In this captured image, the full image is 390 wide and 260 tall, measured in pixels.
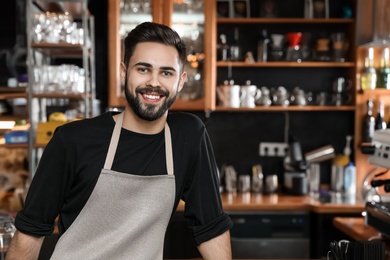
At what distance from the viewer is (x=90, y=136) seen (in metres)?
1.83

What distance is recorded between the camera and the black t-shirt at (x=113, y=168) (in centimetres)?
176

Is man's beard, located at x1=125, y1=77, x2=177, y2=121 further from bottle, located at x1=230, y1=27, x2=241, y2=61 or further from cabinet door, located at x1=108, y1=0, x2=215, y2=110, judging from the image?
bottle, located at x1=230, y1=27, x2=241, y2=61

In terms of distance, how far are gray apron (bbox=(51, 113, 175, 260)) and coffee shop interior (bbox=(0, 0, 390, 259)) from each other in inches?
80.7

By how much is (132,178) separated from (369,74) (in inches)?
118

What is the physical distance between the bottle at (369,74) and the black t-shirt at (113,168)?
8.93ft

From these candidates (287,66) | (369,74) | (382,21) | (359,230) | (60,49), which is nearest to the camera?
(359,230)

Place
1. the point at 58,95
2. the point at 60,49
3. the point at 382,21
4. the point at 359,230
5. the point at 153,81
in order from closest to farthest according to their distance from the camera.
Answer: the point at 153,81 < the point at 359,230 < the point at 382,21 < the point at 58,95 < the point at 60,49

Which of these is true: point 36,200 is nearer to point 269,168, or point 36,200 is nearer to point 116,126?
point 116,126

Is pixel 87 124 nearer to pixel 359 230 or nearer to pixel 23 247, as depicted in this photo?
pixel 23 247

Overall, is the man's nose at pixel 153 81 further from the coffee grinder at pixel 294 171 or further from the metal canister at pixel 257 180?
the metal canister at pixel 257 180

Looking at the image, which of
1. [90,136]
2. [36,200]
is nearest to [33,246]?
[36,200]

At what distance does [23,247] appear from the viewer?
5.76ft

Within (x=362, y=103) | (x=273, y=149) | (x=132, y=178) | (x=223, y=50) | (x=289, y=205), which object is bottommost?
(x=289, y=205)

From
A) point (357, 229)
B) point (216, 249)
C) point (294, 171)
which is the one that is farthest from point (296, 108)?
point (216, 249)
